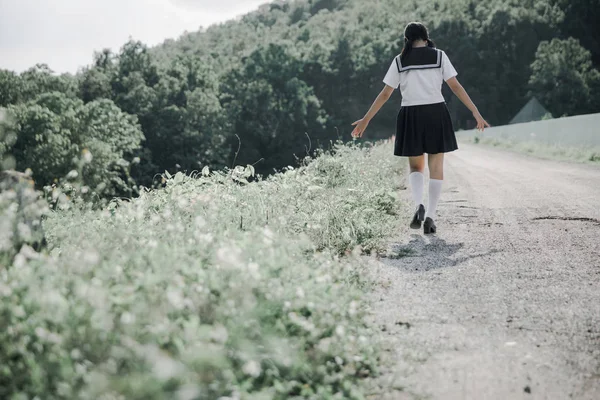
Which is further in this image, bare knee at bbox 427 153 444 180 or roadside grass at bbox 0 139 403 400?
bare knee at bbox 427 153 444 180

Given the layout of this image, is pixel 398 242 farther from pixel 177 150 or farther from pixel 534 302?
pixel 177 150

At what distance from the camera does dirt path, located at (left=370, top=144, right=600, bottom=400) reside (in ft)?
7.88

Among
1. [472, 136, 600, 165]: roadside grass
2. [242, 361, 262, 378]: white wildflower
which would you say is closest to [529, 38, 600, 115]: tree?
[472, 136, 600, 165]: roadside grass

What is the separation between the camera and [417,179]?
18.4ft

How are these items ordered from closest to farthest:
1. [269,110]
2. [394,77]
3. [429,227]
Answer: [429,227] → [394,77] → [269,110]

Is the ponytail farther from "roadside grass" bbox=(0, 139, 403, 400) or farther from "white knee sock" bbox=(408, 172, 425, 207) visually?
"roadside grass" bbox=(0, 139, 403, 400)

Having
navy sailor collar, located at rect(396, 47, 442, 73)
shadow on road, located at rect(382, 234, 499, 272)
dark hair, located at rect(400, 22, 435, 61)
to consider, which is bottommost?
shadow on road, located at rect(382, 234, 499, 272)

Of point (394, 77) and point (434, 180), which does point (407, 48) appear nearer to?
point (394, 77)

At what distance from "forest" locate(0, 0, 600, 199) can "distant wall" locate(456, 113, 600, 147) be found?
17.2m

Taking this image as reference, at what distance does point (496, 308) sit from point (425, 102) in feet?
8.90

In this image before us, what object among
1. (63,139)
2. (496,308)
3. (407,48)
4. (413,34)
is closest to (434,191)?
(407,48)

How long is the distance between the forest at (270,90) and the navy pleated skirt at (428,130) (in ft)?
90.6

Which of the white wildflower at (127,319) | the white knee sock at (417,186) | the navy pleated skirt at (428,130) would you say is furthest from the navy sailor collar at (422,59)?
the white wildflower at (127,319)

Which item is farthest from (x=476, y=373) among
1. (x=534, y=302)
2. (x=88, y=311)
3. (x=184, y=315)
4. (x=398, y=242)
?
(x=398, y=242)
